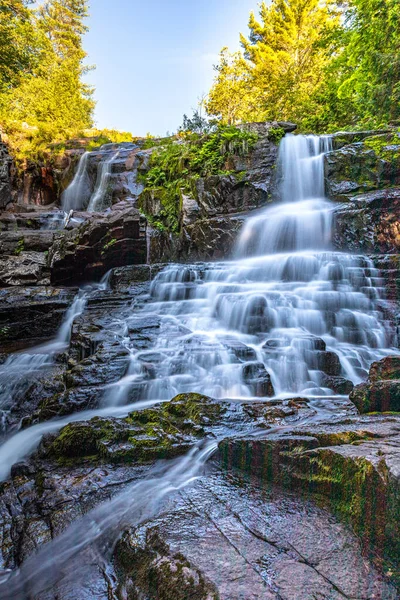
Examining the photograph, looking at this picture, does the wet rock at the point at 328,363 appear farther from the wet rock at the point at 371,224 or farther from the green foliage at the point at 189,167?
the green foliage at the point at 189,167

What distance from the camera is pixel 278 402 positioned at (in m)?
4.05

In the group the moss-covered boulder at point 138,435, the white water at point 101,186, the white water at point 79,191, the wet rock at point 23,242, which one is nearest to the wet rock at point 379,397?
the moss-covered boulder at point 138,435

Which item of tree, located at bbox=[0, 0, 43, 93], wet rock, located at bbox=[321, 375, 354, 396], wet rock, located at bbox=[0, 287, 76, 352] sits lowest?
wet rock, located at bbox=[321, 375, 354, 396]

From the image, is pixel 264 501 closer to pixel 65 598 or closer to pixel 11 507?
pixel 65 598

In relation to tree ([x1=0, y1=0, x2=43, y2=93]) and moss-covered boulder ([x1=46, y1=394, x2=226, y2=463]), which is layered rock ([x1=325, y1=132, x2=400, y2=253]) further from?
tree ([x1=0, y1=0, x2=43, y2=93])

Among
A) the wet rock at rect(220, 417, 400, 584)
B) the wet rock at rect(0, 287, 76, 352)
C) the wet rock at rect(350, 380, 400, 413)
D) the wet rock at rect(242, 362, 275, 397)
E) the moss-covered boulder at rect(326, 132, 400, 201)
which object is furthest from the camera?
the moss-covered boulder at rect(326, 132, 400, 201)

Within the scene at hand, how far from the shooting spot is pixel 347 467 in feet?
6.27

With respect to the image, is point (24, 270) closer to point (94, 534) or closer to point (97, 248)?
point (97, 248)

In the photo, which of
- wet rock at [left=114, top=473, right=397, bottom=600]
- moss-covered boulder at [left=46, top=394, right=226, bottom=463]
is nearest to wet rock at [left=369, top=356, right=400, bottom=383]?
moss-covered boulder at [left=46, top=394, right=226, bottom=463]

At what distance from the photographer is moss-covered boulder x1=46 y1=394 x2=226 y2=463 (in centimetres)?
308

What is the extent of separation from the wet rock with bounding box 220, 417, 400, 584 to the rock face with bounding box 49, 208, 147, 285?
8246mm

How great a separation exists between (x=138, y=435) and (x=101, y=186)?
16461 mm

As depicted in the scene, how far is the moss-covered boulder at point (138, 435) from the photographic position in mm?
3078

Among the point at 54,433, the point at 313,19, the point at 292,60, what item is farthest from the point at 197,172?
the point at 313,19
